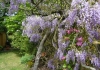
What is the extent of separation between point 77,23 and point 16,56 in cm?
326

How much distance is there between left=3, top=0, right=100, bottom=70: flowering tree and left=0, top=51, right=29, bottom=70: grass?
1.17 metres

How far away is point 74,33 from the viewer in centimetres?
579

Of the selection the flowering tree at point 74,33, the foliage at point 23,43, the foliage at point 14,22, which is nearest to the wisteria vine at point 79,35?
the flowering tree at point 74,33

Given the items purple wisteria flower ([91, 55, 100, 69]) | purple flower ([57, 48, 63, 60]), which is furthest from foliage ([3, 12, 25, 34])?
purple wisteria flower ([91, 55, 100, 69])

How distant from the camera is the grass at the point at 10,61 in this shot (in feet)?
22.5

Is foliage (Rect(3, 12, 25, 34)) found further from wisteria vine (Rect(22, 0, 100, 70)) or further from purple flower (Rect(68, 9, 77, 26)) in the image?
purple flower (Rect(68, 9, 77, 26))

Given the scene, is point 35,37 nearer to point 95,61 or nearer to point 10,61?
point 10,61

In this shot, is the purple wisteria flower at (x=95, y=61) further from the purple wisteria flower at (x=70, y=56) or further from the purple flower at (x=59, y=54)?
the purple flower at (x=59, y=54)

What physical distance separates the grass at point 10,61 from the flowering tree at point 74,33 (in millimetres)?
1167

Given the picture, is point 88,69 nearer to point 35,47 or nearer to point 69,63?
point 69,63

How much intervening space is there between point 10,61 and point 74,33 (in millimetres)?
2675

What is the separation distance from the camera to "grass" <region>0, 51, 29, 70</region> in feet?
22.5

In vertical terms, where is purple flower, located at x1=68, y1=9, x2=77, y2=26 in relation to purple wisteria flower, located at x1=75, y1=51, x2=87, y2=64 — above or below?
above

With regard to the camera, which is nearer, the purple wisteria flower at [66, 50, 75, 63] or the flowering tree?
the flowering tree
